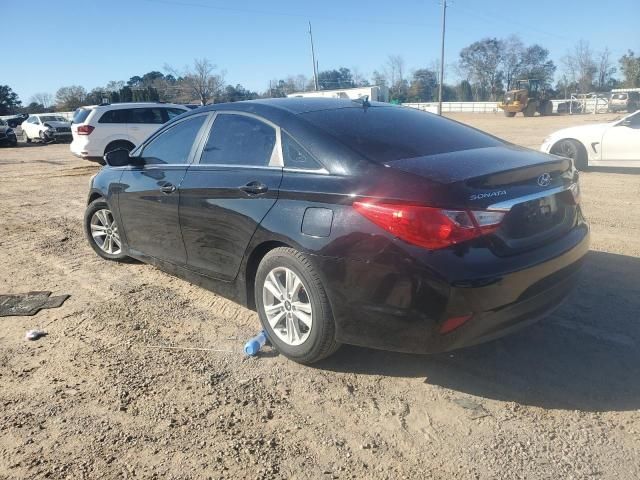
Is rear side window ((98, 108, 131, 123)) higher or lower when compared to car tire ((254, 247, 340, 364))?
higher

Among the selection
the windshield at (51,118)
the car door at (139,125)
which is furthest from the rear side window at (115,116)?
the windshield at (51,118)

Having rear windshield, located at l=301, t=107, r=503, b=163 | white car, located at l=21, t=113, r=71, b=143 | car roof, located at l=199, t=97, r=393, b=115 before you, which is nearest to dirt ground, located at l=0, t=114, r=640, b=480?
rear windshield, located at l=301, t=107, r=503, b=163

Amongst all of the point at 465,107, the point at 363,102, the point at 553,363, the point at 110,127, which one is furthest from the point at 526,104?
the point at 553,363

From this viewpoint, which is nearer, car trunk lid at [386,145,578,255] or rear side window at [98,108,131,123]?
car trunk lid at [386,145,578,255]

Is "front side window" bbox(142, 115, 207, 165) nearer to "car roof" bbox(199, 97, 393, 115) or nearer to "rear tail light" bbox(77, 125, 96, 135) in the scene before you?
"car roof" bbox(199, 97, 393, 115)

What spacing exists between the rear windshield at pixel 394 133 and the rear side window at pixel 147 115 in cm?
1220

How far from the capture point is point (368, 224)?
274 cm

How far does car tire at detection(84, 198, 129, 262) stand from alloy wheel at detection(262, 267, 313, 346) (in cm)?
252

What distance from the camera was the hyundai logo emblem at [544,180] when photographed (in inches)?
117

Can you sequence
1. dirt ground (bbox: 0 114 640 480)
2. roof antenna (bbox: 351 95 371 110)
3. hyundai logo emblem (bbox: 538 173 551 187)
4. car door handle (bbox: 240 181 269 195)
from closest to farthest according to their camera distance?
dirt ground (bbox: 0 114 640 480), hyundai logo emblem (bbox: 538 173 551 187), car door handle (bbox: 240 181 269 195), roof antenna (bbox: 351 95 371 110)

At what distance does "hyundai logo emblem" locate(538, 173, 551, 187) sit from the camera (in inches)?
117

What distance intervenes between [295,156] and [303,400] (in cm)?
147

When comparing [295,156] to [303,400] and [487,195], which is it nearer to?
[487,195]

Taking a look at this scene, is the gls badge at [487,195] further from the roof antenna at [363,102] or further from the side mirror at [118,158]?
the side mirror at [118,158]
